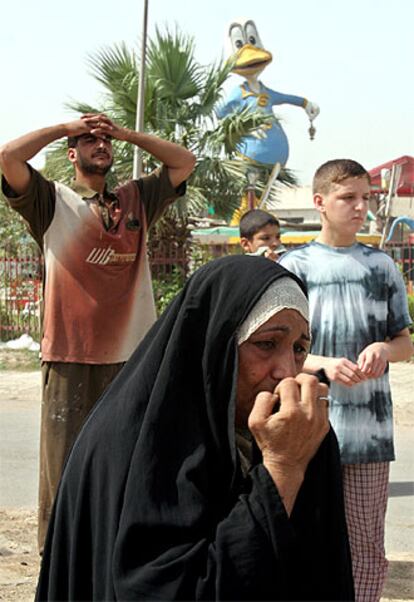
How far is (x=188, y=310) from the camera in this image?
6.95 ft

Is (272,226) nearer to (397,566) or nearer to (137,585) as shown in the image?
(397,566)

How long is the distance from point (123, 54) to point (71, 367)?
34.1 ft

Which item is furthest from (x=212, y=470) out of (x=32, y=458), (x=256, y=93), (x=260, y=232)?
(x=256, y=93)

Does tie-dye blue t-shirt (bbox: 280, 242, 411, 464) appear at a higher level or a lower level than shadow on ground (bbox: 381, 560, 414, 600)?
higher

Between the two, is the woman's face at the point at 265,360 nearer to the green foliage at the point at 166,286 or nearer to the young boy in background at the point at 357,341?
the young boy in background at the point at 357,341

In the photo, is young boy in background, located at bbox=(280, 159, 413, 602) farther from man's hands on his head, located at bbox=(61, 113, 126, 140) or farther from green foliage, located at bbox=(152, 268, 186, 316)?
green foliage, located at bbox=(152, 268, 186, 316)

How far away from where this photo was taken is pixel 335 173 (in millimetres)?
4035

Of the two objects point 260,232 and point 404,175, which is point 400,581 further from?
point 404,175

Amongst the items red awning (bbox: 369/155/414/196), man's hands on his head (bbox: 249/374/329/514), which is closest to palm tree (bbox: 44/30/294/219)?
man's hands on his head (bbox: 249/374/329/514)

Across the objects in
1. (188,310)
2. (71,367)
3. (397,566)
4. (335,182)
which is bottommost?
(397,566)

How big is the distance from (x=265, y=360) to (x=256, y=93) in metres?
24.1

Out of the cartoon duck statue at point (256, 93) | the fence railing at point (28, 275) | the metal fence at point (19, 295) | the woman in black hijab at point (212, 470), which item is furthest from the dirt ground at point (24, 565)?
the cartoon duck statue at point (256, 93)

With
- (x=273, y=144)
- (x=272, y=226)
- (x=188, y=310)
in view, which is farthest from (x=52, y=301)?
(x=273, y=144)

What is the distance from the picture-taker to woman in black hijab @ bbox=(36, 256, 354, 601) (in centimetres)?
191
